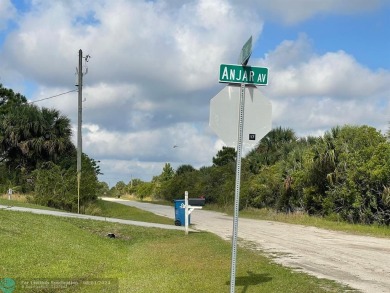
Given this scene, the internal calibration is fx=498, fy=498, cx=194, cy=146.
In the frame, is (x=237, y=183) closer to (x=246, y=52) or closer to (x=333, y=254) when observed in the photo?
(x=246, y=52)

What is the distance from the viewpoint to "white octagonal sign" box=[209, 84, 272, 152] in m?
6.75

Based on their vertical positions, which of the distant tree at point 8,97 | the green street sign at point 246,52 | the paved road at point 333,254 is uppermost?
the distant tree at point 8,97

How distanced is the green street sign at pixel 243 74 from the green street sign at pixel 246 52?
102 mm

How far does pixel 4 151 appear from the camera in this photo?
1371 inches

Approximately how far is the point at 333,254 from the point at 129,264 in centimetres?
590

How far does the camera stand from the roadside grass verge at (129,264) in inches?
331

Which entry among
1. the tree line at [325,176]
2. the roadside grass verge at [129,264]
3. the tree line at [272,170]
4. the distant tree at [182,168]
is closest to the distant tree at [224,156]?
the distant tree at [182,168]

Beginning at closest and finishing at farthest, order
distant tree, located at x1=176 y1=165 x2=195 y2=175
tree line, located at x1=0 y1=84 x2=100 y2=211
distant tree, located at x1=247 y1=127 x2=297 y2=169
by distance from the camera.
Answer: tree line, located at x1=0 y1=84 x2=100 y2=211
distant tree, located at x1=247 y1=127 x2=297 y2=169
distant tree, located at x1=176 y1=165 x2=195 y2=175

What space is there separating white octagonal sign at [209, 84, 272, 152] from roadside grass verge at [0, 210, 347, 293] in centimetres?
293

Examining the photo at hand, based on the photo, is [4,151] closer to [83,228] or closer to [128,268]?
[83,228]

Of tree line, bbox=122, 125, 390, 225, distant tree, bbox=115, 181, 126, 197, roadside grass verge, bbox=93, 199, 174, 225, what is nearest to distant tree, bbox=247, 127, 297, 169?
tree line, bbox=122, 125, 390, 225

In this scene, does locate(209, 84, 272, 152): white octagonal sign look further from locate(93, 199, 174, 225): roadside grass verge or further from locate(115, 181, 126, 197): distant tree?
locate(115, 181, 126, 197): distant tree

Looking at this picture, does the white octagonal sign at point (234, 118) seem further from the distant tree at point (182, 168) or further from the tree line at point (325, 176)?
the distant tree at point (182, 168)

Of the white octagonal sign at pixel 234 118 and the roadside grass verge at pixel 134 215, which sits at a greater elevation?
the white octagonal sign at pixel 234 118
